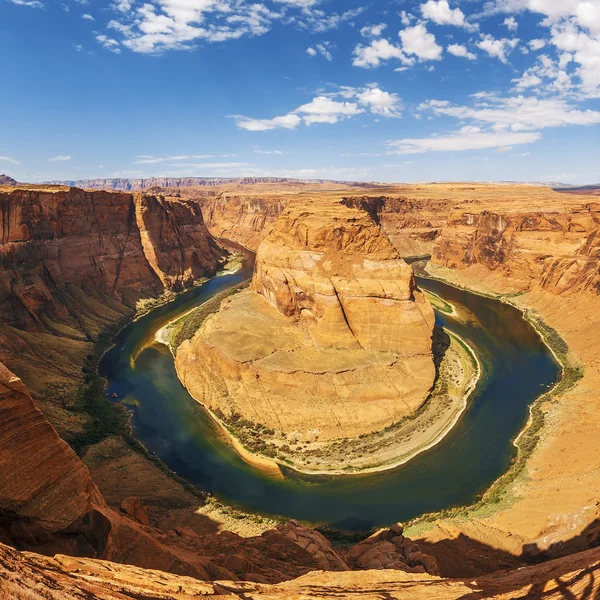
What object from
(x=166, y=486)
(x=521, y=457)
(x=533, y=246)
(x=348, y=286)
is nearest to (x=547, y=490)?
(x=521, y=457)

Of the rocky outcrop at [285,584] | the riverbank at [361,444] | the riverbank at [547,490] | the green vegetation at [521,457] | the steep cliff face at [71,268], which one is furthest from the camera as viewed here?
the steep cliff face at [71,268]

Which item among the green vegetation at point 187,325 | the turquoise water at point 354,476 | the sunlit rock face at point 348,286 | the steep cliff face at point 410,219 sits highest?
the steep cliff face at point 410,219

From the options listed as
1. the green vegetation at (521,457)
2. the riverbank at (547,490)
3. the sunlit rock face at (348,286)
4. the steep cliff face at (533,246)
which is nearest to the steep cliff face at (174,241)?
the sunlit rock face at (348,286)

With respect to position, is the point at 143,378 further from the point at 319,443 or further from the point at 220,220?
the point at 220,220

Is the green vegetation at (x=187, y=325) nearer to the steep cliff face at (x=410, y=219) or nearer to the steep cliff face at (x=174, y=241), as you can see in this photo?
the steep cliff face at (x=174, y=241)

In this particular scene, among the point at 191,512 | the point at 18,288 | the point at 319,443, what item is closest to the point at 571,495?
the point at 319,443

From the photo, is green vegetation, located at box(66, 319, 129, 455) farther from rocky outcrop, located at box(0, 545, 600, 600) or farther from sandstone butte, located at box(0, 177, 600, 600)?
rocky outcrop, located at box(0, 545, 600, 600)

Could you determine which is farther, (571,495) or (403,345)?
(403,345)
